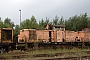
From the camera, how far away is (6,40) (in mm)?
19094

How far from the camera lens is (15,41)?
64.8ft

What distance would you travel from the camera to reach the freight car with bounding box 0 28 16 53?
1813 cm

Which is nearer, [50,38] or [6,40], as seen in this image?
[6,40]

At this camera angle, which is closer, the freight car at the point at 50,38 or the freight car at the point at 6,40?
the freight car at the point at 6,40

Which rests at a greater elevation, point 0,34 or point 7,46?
point 0,34

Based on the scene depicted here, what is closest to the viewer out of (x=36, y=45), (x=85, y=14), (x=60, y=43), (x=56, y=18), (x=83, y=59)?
(x=83, y=59)

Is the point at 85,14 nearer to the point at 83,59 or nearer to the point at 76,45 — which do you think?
the point at 76,45

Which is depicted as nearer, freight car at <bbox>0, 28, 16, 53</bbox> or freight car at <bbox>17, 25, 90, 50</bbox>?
freight car at <bbox>0, 28, 16, 53</bbox>

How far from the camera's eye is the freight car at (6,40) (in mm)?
18131

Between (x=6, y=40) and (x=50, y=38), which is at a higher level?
(x=50, y=38)

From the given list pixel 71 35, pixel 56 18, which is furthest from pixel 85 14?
pixel 71 35

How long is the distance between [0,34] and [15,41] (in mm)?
1968

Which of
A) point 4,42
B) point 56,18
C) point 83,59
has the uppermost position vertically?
point 56,18

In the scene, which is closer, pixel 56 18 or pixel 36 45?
pixel 36 45
